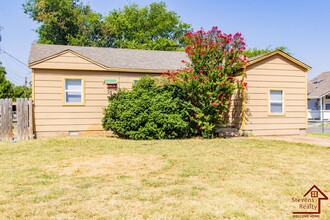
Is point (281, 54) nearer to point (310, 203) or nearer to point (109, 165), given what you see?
point (109, 165)

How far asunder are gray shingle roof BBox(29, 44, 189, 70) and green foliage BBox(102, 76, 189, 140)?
81.9 inches

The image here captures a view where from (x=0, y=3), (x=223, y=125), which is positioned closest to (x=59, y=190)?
(x=223, y=125)

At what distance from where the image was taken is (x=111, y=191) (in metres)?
4.07

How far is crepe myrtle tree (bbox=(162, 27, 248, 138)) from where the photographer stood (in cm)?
1034

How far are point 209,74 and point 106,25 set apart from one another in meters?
22.5

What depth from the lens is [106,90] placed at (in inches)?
468

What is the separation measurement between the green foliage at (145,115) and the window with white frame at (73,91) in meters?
1.55

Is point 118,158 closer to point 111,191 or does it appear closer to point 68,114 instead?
point 111,191

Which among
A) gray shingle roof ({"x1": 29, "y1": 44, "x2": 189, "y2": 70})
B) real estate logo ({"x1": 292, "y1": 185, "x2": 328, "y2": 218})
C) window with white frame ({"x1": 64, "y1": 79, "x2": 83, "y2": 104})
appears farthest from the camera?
gray shingle roof ({"x1": 29, "y1": 44, "x2": 189, "y2": 70})

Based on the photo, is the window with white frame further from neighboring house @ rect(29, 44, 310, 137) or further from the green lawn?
the green lawn

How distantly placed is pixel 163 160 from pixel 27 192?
314 centimetres

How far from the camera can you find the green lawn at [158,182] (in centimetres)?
331

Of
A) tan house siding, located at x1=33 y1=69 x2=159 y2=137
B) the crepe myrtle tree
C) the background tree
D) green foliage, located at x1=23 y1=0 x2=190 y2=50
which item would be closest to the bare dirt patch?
the crepe myrtle tree

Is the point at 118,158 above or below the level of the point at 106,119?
below
